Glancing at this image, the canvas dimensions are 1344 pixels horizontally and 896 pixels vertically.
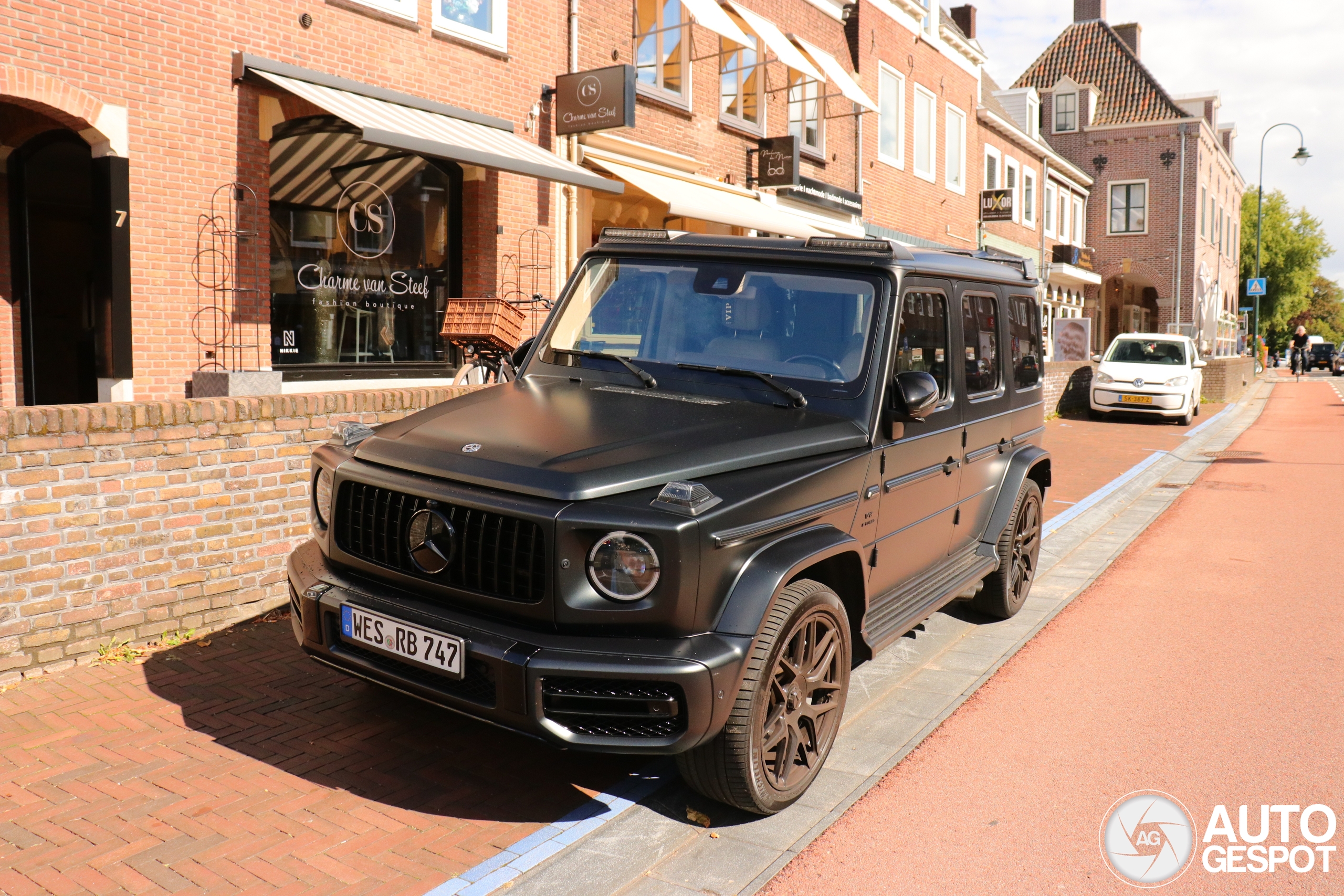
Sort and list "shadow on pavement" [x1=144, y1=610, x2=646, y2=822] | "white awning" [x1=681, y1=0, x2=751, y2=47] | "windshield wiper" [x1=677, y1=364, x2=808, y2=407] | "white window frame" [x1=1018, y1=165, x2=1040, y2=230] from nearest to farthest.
→ "shadow on pavement" [x1=144, y1=610, x2=646, y2=822] < "windshield wiper" [x1=677, y1=364, x2=808, y2=407] < "white awning" [x1=681, y1=0, x2=751, y2=47] < "white window frame" [x1=1018, y1=165, x2=1040, y2=230]

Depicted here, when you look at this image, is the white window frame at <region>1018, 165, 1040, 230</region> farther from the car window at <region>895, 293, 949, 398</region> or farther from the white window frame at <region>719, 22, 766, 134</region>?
the car window at <region>895, 293, 949, 398</region>

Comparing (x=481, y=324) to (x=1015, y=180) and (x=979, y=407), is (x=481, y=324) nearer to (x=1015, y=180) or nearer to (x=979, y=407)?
(x=979, y=407)

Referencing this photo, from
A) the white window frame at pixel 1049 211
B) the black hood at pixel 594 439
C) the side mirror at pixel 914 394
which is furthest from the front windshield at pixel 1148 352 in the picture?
the black hood at pixel 594 439

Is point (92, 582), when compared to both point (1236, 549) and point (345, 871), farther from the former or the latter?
point (1236, 549)

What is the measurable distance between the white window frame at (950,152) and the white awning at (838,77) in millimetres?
9652

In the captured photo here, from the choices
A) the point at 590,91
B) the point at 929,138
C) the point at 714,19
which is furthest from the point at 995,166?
the point at 590,91

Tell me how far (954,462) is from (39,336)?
950 cm

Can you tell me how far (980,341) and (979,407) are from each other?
345 mm

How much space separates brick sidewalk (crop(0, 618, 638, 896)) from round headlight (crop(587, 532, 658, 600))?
96cm

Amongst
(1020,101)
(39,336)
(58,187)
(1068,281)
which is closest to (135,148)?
(58,187)

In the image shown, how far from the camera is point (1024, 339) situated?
21.0ft

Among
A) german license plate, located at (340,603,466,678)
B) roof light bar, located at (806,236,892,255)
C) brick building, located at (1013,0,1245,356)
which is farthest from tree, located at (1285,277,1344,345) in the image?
german license plate, located at (340,603,466,678)

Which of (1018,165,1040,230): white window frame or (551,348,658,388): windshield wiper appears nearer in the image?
(551,348,658,388): windshield wiper

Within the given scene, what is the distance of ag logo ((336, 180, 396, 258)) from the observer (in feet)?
36.4
